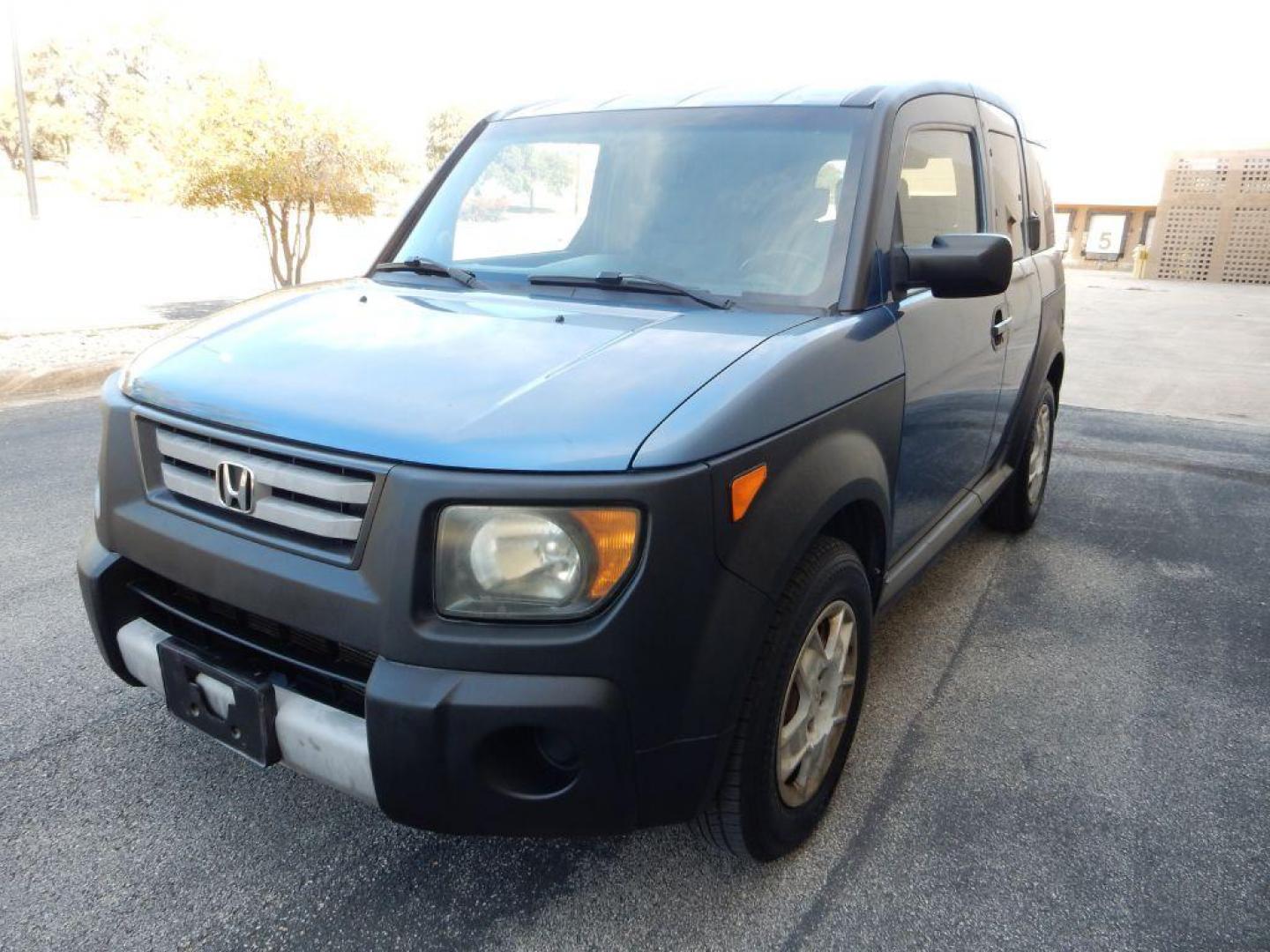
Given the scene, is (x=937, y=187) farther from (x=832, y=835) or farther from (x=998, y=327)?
A: (x=832, y=835)

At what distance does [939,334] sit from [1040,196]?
2.18 metres

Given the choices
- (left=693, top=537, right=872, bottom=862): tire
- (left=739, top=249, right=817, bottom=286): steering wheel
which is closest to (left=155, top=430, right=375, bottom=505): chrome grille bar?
(left=693, top=537, right=872, bottom=862): tire

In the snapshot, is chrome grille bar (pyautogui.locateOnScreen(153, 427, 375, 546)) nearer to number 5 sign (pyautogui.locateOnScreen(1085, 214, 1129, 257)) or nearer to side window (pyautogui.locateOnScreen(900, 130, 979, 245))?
side window (pyautogui.locateOnScreen(900, 130, 979, 245))

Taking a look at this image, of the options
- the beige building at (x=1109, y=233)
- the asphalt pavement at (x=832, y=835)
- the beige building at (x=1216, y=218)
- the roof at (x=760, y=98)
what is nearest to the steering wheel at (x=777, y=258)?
the roof at (x=760, y=98)

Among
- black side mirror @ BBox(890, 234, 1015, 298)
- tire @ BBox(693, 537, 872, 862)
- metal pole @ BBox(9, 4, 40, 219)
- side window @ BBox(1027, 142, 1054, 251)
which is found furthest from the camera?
metal pole @ BBox(9, 4, 40, 219)

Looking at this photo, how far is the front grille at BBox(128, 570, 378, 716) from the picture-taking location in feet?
6.31

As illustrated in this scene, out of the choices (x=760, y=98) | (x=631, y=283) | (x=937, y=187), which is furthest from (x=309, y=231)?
(x=631, y=283)

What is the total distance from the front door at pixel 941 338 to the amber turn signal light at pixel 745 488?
909 mm

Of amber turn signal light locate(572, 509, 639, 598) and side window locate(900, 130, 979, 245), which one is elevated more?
side window locate(900, 130, 979, 245)

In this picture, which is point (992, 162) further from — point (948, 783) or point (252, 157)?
point (252, 157)

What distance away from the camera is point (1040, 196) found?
181 inches


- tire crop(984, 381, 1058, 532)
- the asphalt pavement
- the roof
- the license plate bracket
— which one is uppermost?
the roof

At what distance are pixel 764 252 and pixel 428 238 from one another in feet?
3.93

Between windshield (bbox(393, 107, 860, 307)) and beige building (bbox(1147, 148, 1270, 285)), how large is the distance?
32.7 m
